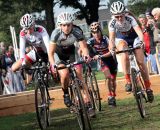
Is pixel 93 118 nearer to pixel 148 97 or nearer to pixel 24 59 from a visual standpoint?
pixel 148 97

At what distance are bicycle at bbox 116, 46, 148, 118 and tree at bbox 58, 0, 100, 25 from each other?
37160mm

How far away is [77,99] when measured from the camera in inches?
324

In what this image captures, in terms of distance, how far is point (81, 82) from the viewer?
347 inches

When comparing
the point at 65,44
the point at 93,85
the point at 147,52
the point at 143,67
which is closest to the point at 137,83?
the point at 143,67

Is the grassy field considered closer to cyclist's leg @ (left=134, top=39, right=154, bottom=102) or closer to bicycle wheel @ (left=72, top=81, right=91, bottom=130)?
cyclist's leg @ (left=134, top=39, right=154, bottom=102)

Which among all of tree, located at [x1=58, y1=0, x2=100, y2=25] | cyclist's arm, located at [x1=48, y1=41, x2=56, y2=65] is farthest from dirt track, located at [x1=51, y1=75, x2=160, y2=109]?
tree, located at [x1=58, y1=0, x2=100, y2=25]

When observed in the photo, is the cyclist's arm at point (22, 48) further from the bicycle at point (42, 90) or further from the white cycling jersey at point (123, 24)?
the white cycling jersey at point (123, 24)

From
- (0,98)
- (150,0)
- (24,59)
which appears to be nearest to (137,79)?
(24,59)

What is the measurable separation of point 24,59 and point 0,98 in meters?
3.56

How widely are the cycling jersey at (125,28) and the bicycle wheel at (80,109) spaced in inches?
78.7

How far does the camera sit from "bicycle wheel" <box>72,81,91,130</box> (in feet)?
26.6

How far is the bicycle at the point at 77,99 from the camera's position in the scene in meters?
8.12

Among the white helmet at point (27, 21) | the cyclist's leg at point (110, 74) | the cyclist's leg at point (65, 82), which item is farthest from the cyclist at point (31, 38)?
the cyclist's leg at point (110, 74)

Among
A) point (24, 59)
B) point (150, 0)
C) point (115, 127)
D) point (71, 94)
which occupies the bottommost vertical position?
point (115, 127)
